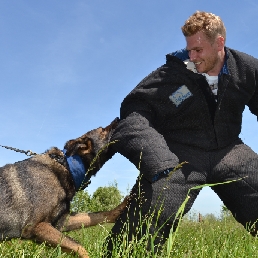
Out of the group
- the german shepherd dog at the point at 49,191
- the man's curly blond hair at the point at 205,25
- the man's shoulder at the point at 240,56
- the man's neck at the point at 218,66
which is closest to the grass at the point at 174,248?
the german shepherd dog at the point at 49,191

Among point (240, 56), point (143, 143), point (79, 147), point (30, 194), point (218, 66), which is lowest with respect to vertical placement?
point (30, 194)

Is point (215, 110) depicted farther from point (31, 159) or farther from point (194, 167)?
point (31, 159)

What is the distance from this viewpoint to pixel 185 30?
463cm

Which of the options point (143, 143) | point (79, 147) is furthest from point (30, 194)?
point (143, 143)

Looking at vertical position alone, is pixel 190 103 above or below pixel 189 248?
above

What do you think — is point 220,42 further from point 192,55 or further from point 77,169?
point 77,169

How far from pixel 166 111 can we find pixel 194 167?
0.76 metres

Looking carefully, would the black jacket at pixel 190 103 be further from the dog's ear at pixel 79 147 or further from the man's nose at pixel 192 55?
the dog's ear at pixel 79 147

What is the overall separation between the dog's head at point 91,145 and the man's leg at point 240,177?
1545mm

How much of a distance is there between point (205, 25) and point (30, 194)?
9.98 ft

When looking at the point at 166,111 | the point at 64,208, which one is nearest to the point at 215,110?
the point at 166,111

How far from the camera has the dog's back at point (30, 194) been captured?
4473 mm

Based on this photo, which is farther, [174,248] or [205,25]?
[205,25]

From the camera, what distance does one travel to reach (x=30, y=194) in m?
4.56
